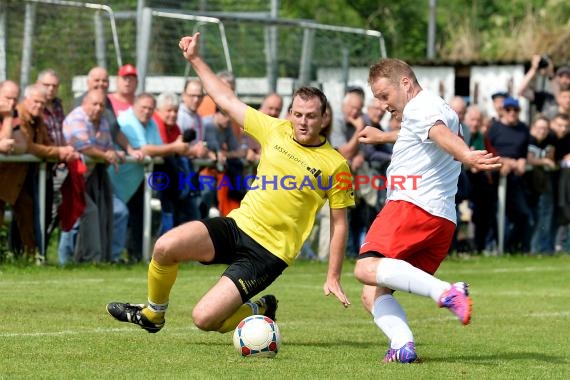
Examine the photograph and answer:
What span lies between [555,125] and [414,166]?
11753 millimetres

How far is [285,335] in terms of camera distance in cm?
1013

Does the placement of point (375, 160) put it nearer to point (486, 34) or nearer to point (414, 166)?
point (414, 166)

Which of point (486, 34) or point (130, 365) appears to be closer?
point (130, 365)

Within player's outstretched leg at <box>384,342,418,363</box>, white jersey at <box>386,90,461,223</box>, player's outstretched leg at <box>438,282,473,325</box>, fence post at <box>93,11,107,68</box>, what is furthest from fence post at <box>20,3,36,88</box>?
player's outstretched leg at <box>438,282,473,325</box>

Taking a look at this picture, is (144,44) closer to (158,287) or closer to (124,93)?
(124,93)

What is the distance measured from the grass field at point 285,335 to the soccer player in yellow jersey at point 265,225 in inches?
12.3

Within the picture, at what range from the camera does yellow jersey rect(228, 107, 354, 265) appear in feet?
30.9

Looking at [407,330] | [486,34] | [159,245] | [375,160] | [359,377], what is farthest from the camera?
[486,34]

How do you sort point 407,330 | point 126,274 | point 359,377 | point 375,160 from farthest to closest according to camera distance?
point 375,160, point 126,274, point 407,330, point 359,377

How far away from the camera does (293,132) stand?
9547 mm

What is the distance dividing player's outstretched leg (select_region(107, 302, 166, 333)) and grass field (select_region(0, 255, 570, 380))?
0.11 meters

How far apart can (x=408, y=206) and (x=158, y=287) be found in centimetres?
185

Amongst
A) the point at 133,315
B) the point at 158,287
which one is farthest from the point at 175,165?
the point at 158,287

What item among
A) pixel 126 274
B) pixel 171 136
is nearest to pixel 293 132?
pixel 126 274
